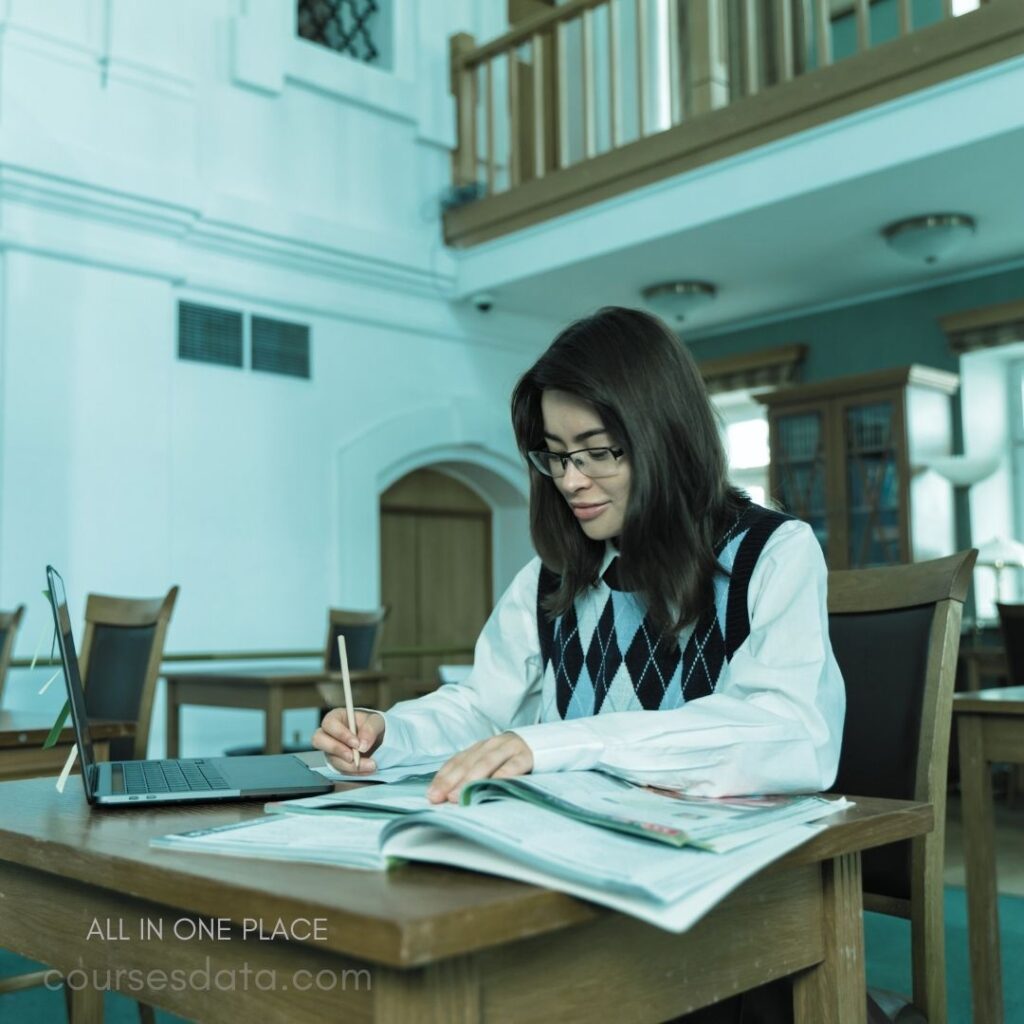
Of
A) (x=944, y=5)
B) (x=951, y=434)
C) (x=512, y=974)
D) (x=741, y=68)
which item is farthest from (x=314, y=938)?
(x=741, y=68)

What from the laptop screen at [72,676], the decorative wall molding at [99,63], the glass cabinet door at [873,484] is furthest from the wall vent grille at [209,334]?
the laptop screen at [72,676]

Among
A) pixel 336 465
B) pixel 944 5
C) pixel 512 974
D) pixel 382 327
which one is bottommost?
pixel 512 974

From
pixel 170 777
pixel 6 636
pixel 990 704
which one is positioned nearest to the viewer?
pixel 170 777

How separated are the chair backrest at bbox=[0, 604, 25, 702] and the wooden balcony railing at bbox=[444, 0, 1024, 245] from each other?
350 cm

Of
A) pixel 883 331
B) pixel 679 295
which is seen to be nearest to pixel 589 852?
pixel 679 295

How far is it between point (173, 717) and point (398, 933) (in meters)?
4.69

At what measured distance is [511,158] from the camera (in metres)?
6.59

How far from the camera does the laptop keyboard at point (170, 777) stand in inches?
46.5

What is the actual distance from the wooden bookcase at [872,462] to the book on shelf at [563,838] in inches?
219

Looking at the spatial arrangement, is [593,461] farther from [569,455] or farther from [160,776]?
[160,776]

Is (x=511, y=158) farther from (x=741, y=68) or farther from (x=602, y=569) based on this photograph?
(x=602, y=569)

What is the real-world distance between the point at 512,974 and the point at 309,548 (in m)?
5.55

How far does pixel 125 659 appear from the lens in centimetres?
307

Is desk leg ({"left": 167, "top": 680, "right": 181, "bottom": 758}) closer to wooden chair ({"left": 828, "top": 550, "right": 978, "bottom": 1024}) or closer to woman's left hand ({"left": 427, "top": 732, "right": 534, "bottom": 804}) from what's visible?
wooden chair ({"left": 828, "top": 550, "right": 978, "bottom": 1024})
